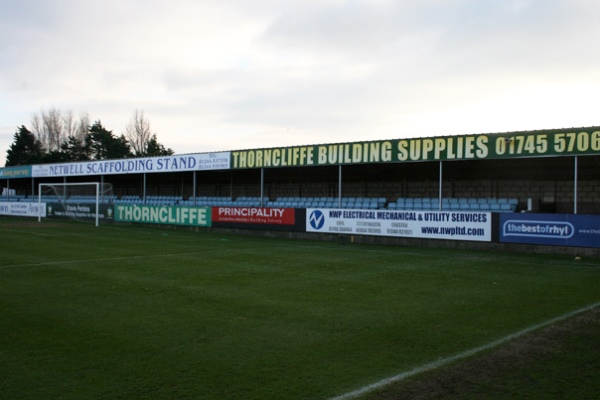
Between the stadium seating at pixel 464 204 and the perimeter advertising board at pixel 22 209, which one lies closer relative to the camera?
the stadium seating at pixel 464 204

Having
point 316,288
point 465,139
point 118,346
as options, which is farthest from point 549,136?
point 118,346

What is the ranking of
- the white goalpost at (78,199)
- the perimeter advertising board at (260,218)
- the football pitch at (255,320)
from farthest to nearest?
the white goalpost at (78,199) → the perimeter advertising board at (260,218) → the football pitch at (255,320)

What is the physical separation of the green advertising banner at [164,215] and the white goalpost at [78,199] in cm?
242

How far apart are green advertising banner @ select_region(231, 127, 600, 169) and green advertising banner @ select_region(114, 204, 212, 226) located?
3.91 metres

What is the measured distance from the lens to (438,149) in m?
20.7

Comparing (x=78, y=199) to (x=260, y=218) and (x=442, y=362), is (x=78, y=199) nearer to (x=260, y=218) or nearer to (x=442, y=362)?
(x=260, y=218)

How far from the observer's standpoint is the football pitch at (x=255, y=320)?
510cm

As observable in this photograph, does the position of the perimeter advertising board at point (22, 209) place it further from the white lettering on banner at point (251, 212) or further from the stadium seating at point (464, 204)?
the stadium seating at point (464, 204)

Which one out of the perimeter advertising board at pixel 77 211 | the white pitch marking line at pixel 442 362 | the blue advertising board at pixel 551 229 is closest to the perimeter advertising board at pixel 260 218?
the blue advertising board at pixel 551 229

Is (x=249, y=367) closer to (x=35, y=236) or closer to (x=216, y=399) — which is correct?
(x=216, y=399)

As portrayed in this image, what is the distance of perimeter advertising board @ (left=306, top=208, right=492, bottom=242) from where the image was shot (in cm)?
1934

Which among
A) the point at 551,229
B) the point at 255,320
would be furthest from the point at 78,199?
the point at 255,320

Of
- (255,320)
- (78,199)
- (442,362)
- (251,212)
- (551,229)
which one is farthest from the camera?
(78,199)

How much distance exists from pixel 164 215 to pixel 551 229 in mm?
21101
